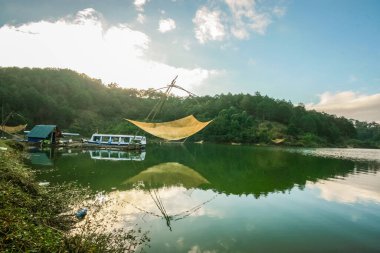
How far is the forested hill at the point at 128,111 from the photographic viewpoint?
67812 millimetres

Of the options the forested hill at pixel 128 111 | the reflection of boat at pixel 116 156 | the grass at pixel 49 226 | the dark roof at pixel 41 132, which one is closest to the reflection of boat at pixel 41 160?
the reflection of boat at pixel 116 156

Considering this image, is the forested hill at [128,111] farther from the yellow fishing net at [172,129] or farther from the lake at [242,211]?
the yellow fishing net at [172,129]

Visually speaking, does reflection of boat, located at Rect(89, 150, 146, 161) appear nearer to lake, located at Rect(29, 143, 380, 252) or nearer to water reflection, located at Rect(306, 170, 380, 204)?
lake, located at Rect(29, 143, 380, 252)

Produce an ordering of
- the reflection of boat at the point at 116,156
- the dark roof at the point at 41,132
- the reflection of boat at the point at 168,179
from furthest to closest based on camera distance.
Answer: the dark roof at the point at 41,132, the reflection of boat at the point at 116,156, the reflection of boat at the point at 168,179

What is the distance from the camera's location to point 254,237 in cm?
768

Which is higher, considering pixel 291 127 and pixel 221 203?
pixel 291 127

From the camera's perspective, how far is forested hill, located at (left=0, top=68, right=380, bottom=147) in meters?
67.8

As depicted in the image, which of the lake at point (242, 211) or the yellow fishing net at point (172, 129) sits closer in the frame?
the lake at point (242, 211)

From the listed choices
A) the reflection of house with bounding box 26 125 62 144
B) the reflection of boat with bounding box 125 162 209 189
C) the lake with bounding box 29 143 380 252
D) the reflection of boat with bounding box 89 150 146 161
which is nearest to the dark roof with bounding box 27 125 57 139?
the reflection of house with bounding box 26 125 62 144

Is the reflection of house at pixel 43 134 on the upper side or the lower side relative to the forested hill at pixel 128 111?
lower

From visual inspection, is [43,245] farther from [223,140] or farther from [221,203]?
[223,140]

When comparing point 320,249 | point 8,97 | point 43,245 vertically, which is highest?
point 8,97

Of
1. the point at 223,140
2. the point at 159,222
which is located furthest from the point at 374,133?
the point at 159,222

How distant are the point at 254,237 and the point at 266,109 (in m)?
101
